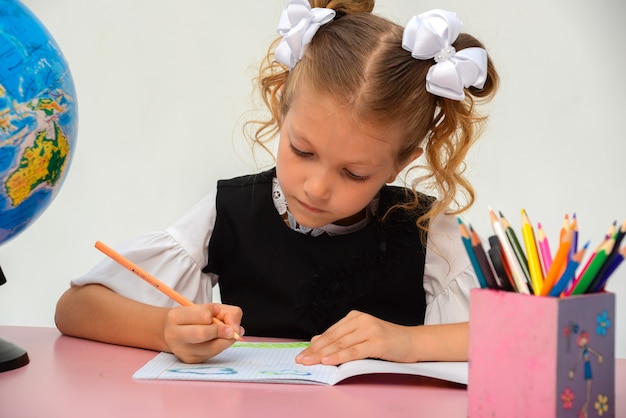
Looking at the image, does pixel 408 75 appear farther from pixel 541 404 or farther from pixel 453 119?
pixel 541 404

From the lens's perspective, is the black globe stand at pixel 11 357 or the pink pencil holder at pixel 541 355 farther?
the black globe stand at pixel 11 357

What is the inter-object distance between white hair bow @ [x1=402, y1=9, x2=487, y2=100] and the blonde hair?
32mm

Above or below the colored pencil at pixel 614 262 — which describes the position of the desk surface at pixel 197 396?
below

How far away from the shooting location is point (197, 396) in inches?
34.6

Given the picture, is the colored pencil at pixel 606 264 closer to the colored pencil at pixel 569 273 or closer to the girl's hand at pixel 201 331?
the colored pencil at pixel 569 273

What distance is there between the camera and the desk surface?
83cm

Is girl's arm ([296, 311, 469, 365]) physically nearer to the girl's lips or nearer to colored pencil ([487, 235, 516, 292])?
the girl's lips

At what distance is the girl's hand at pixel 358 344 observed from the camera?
1.04 m

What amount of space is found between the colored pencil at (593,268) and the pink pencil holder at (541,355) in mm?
13

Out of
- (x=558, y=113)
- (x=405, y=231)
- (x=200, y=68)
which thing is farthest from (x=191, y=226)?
(x=558, y=113)

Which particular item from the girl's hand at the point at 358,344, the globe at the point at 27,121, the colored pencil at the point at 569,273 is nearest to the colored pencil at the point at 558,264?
the colored pencil at the point at 569,273

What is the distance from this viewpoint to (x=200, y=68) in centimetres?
211

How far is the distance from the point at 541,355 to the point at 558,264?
79mm

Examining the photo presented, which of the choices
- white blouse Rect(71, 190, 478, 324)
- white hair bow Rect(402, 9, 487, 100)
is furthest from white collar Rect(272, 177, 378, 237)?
white hair bow Rect(402, 9, 487, 100)
